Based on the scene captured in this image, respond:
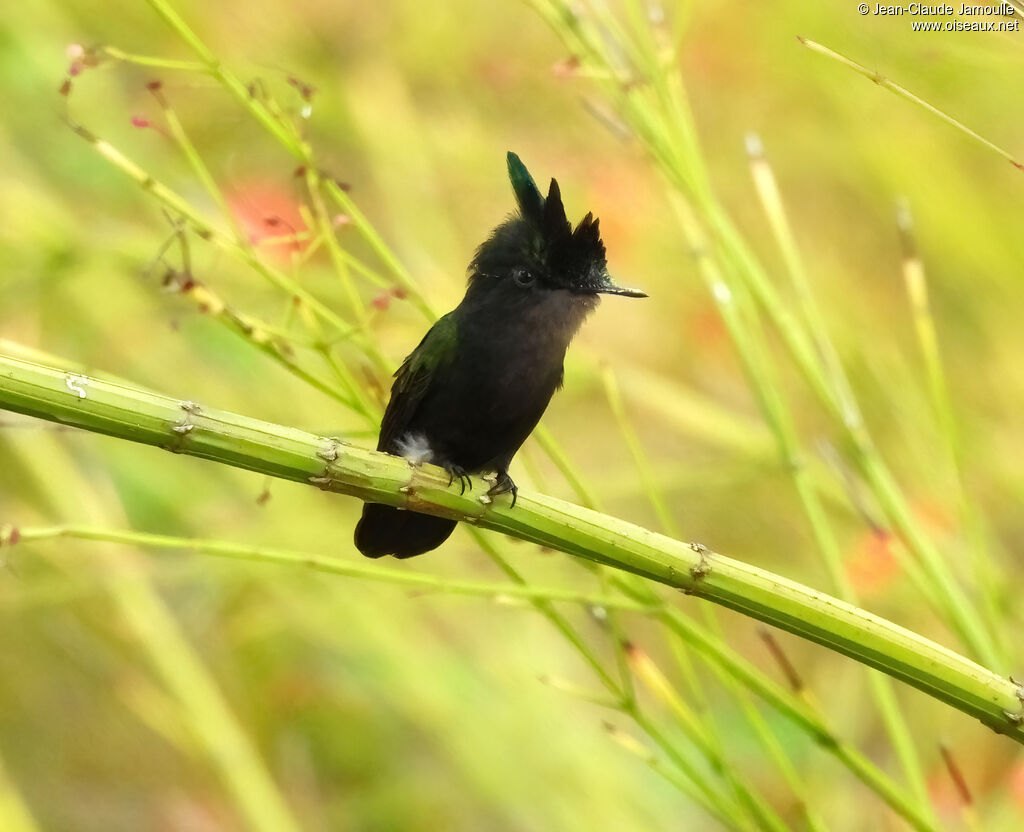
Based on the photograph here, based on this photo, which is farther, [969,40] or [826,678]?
[826,678]

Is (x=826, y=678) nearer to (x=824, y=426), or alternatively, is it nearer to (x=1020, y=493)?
(x=824, y=426)

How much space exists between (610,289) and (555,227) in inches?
6.9

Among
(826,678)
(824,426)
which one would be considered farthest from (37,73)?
(826,678)

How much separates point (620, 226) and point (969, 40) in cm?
141

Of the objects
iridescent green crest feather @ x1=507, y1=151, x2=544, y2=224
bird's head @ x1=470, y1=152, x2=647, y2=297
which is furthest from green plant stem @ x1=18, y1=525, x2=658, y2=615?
iridescent green crest feather @ x1=507, y1=151, x2=544, y2=224

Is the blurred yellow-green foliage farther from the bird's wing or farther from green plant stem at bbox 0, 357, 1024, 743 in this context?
green plant stem at bbox 0, 357, 1024, 743

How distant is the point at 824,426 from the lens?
3.62 metres

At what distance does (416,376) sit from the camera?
2.37 metres

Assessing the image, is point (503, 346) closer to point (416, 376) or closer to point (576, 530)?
point (416, 376)

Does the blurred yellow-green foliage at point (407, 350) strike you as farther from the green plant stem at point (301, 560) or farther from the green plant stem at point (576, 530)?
the green plant stem at point (576, 530)

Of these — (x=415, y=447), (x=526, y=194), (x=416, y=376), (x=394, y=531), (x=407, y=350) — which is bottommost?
(x=394, y=531)

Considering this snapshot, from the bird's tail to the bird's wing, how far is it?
0.47 feet

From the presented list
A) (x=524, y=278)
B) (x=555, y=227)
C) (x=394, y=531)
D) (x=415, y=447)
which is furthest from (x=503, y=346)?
(x=394, y=531)

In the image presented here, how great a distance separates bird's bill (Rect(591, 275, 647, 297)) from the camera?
190 cm
